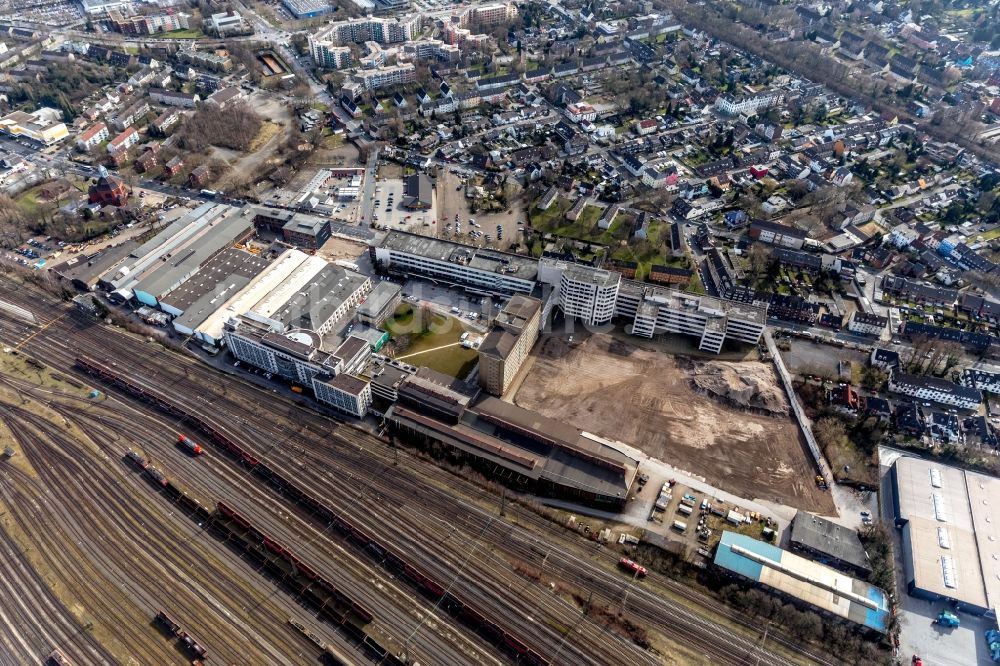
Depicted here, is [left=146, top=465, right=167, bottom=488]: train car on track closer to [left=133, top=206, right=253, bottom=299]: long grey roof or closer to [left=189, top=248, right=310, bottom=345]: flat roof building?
[left=189, top=248, right=310, bottom=345]: flat roof building

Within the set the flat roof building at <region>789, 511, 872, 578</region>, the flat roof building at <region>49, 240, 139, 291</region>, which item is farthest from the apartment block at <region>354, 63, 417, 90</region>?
the flat roof building at <region>789, 511, 872, 578</region>

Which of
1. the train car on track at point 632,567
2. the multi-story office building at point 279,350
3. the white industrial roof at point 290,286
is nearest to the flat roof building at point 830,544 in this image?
the train car on track at point 632,567

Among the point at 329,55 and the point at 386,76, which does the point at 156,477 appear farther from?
the point at 329,55

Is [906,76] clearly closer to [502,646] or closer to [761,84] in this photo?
[761,84]

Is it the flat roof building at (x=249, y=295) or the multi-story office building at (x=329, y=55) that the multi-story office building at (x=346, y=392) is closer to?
the flat roof building at (x=249, y=295)

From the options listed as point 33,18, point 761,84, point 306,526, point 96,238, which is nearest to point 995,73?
point 761,84

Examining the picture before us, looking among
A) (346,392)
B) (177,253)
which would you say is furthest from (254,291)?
(346,392)

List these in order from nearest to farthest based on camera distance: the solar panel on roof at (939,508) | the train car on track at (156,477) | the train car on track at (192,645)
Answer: the train car on track at (192,645) → the solar panel on roof at (939,508) → the train car on track at (156,477)
